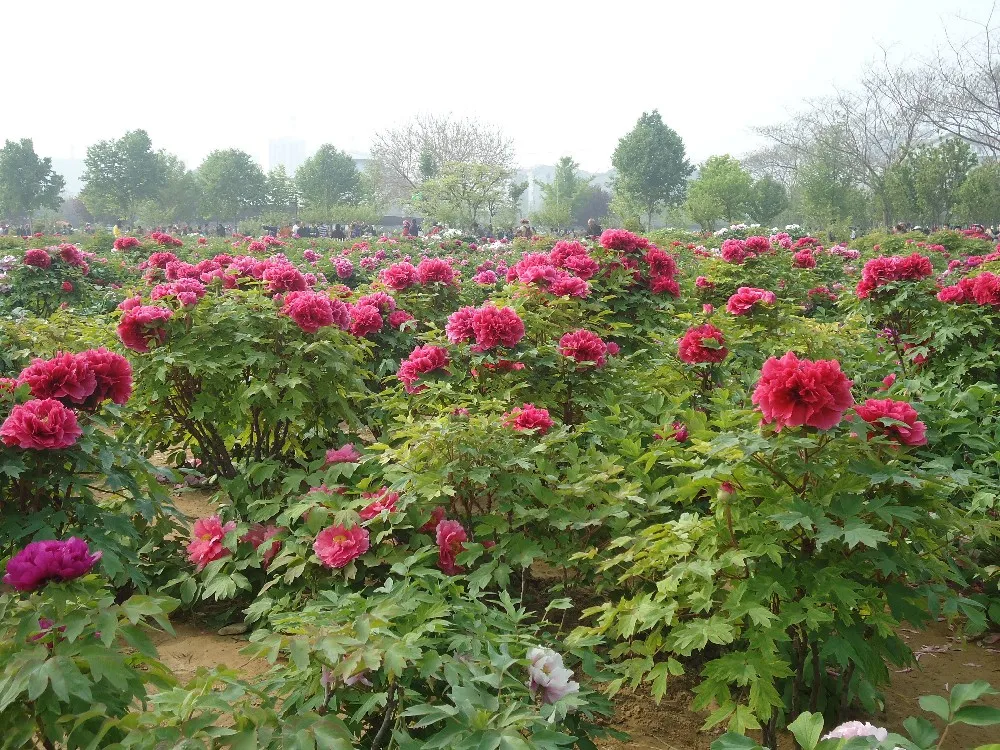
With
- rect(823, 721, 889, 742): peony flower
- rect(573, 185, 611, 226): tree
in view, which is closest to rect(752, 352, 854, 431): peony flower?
rect(823, 721, 889, 742): peony flower

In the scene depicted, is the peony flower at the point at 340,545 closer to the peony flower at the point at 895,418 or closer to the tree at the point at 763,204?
the peony flower at the point at 895,418

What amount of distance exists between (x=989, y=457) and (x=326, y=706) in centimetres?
307

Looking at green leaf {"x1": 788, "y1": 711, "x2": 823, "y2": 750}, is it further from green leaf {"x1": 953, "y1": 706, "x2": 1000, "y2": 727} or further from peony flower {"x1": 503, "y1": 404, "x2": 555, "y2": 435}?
peony flower {"x1": 503, "y1": 404, "x2": 555, "y2": 435}

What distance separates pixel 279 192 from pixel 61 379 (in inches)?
2417

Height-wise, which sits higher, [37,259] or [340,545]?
[37,259]

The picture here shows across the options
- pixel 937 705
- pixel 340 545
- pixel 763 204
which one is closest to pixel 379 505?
pixel 340 545

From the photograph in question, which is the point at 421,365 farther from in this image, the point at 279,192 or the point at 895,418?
A: the point at 279,192

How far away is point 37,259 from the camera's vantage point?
855 cm

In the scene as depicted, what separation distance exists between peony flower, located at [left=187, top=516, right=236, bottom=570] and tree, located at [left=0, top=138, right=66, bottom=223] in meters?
56.1

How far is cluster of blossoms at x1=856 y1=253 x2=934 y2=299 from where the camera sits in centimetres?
513

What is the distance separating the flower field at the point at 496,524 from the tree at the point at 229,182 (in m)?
56.1

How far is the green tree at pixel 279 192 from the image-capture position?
5872 centimetres

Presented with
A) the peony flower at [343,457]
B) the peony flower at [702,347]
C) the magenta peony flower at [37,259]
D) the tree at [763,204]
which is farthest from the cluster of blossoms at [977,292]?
the tree at [763,204]

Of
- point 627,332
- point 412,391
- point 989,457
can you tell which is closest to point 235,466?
point 412,391
